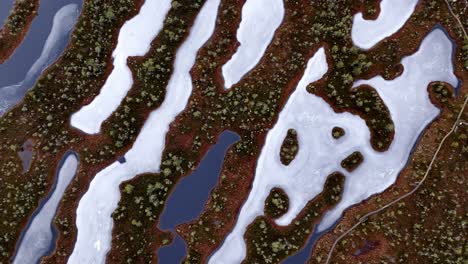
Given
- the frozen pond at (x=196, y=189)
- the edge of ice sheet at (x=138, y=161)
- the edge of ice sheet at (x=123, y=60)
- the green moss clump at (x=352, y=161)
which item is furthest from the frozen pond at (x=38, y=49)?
the green moss clump at (x=352, y=161)

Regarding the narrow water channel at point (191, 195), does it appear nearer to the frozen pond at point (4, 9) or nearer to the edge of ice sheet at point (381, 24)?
the edge of ice sheet at point (381, 24)

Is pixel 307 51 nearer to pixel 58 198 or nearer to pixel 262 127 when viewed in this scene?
pixel 262 127

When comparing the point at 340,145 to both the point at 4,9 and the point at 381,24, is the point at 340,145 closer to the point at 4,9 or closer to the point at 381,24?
the point at 381,24

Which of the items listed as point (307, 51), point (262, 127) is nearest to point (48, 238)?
point (262, 127)

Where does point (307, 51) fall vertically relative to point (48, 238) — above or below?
above

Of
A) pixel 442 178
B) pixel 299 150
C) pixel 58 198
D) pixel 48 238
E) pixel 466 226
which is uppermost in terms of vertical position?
pixel 58 198

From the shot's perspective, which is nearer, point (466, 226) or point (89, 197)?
point (466, 226)
